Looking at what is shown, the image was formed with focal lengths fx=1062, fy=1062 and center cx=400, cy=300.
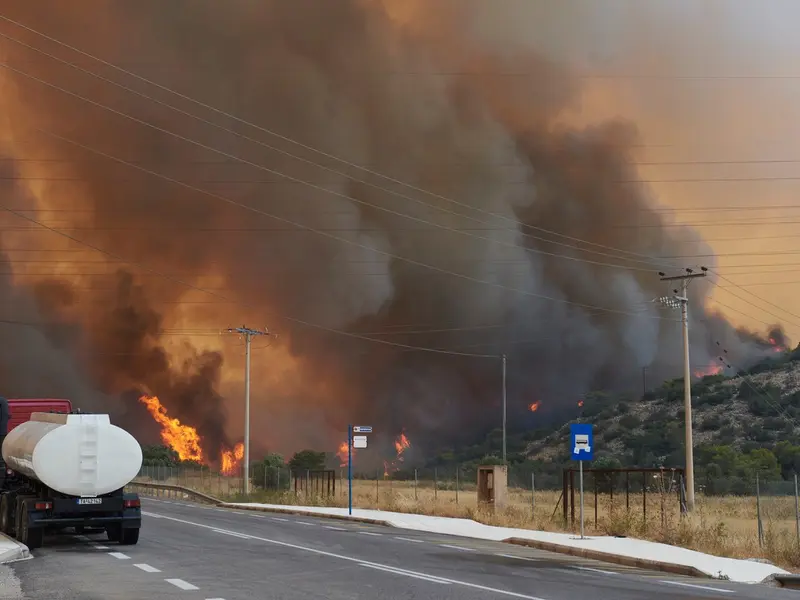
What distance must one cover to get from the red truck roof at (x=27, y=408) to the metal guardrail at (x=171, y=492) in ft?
65.2

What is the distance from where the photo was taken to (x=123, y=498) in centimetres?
2008

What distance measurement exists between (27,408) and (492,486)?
15.2 m

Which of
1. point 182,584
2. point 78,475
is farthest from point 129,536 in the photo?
point 182,584

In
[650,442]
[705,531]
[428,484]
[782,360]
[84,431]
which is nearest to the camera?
[84,431]

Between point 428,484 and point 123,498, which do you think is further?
point 428,484

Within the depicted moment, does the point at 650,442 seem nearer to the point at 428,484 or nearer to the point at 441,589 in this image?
the point at 428,484

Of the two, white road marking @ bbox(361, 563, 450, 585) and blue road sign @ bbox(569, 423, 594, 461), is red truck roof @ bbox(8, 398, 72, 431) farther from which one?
blue road sign @ bbox(569, 423, 594, 461)

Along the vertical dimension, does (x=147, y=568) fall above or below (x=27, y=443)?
below

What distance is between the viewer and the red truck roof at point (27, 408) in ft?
82.4

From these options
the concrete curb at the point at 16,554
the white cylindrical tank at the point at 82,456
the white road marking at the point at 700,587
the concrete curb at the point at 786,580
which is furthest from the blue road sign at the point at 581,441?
the concrete curb at the point at 16,554

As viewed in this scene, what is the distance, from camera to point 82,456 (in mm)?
19625

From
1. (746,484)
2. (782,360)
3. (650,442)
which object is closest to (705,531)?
(746,484)

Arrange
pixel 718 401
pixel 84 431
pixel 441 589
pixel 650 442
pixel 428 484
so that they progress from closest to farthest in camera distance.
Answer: pixel 441 589 → pixel 84 431 → pixel 428 484 → pixel 650 442 → pixel 718 401

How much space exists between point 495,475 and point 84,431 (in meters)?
17.6
